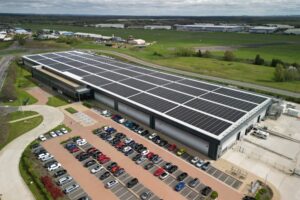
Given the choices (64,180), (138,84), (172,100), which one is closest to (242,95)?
(172,100)

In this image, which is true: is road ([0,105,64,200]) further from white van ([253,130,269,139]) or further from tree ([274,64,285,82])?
tree ([274,64,285,82])

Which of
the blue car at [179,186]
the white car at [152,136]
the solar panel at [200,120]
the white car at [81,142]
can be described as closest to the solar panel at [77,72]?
the white car at [81,142]

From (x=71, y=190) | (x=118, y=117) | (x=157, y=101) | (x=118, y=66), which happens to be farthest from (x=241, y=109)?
(x=118, y=66)

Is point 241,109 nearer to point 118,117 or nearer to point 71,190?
point 118,117

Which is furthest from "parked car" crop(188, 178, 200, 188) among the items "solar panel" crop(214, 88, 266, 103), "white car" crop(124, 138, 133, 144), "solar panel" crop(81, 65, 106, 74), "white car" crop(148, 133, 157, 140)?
"solar panel" crop(81, 65, 106, 74)

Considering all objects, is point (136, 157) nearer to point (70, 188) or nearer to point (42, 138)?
point (70, 188)

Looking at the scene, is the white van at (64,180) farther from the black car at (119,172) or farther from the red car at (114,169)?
the black car at (119,172)
